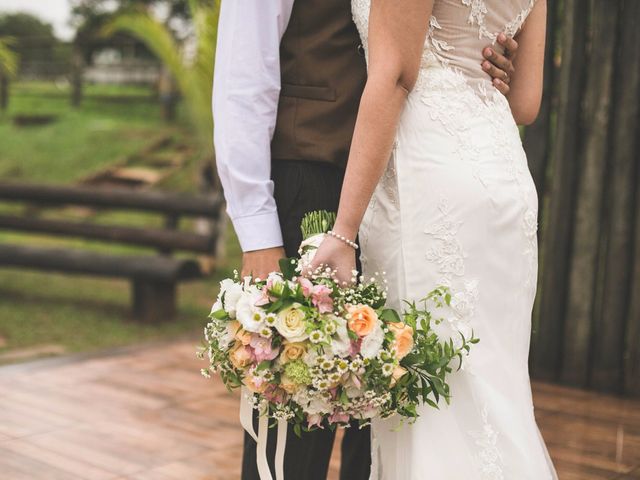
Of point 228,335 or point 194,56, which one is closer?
point 228,335

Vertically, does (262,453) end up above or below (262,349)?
below

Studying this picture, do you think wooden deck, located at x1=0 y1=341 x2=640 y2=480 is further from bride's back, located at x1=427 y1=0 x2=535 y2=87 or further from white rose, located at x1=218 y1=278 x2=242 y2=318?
bride's back, located at x1=427 y1=0 x2=535 y2=87

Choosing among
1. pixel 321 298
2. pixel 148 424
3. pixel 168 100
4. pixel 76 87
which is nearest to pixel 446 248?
pixel 321 298

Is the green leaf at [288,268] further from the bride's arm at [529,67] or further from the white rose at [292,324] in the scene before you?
the bride's arm at [529,67]

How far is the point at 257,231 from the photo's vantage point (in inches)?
67.3

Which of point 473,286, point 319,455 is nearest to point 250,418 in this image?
point 319,455

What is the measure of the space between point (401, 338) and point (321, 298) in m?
0.16

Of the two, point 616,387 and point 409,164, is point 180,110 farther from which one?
point 409,164

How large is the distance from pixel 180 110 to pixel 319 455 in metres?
15.6

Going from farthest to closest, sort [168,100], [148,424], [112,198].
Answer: [168,100], [112,198], [148,424]

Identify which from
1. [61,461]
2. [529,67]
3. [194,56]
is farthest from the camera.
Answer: [194,56]

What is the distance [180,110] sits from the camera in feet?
55.5

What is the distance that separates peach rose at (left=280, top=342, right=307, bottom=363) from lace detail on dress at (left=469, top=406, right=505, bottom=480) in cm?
44

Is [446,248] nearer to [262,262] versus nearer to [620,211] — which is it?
[262,262]
